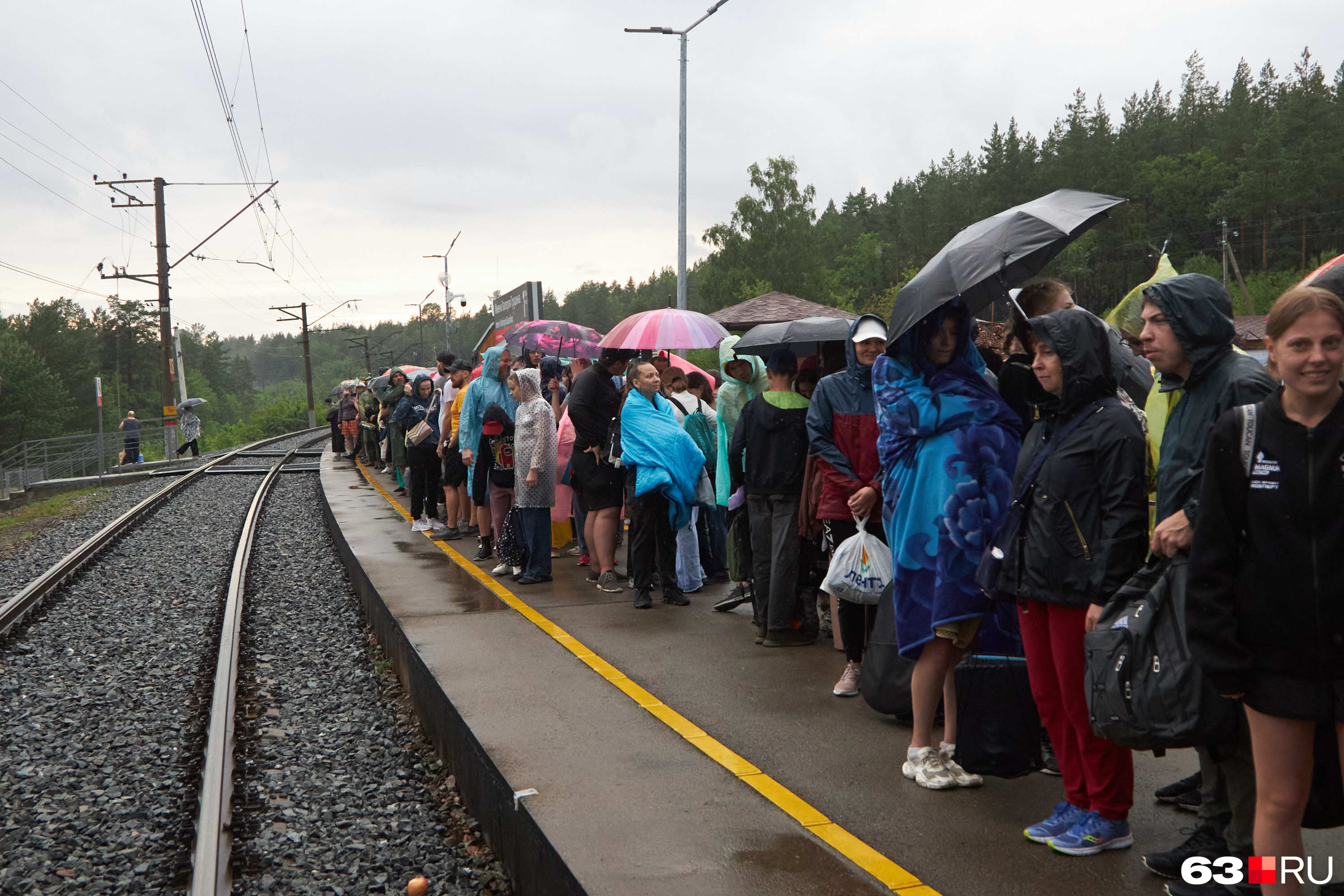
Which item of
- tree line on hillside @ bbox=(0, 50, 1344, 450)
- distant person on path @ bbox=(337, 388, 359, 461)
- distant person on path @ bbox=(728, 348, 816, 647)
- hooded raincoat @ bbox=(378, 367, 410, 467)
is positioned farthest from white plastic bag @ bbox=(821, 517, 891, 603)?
tree line on hillside @ bbox=(0, 50, 1344, 450)

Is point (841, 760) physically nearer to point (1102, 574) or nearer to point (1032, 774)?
point (1032, 774)

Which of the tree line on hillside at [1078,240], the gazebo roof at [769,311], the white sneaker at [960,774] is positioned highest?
the tree line on hillside at [1078,240]

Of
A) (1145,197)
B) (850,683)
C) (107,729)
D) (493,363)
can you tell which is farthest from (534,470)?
(1145,197)

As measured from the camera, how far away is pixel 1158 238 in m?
80.4

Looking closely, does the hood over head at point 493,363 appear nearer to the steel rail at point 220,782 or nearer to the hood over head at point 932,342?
the steel rail at point 220,782

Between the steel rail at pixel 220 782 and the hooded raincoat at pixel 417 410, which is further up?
the hooded raincoat at pixel 417 410

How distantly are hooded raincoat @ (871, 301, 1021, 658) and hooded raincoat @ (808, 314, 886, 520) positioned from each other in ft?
3.81

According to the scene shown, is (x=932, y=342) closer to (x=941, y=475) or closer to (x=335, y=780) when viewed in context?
(x=941, y=475)

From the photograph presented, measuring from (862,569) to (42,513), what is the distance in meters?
19.2

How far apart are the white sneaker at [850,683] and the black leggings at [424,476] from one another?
7.97 meters

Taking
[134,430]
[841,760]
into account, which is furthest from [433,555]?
[134,430]

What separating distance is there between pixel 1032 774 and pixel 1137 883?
1065 mm

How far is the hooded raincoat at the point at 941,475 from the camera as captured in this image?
4.26 metres

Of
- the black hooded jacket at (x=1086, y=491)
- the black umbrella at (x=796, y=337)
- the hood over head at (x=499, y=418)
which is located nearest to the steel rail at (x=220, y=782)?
the hood over head at (x=499, y=418)
